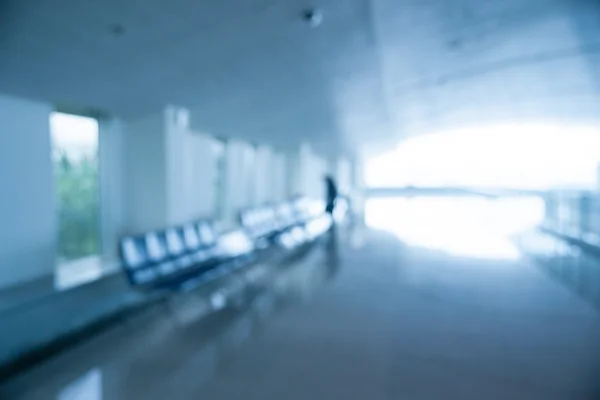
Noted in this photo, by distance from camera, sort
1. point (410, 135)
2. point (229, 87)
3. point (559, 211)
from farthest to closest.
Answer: point (410, 135)
point (559, 211)
point (229, 87)

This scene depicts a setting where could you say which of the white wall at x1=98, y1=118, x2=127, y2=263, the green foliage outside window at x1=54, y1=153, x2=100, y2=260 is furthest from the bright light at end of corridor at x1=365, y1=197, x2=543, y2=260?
the green foliage outside window at x1=54, y1=153, x2=100, y2=260

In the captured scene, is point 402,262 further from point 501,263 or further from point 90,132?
point 90,132

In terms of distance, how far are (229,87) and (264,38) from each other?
1590 mm

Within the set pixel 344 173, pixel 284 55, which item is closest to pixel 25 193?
pixel 284 55

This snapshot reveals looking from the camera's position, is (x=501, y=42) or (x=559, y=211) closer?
(x=501, y=42)

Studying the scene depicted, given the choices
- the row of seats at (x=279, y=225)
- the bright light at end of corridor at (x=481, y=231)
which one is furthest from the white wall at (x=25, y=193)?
the bright light at end of corridor at (x=481, y=231)

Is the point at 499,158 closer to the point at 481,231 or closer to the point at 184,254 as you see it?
the point at 481,231

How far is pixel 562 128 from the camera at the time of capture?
1352 cm

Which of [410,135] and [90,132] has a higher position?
[410,135]

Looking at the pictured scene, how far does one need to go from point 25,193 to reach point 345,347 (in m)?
4.05

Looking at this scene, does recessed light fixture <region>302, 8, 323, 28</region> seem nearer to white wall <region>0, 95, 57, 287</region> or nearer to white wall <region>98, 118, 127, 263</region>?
white wall <region>0, 95, 57, 287</region>

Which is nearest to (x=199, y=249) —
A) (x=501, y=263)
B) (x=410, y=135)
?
(x=501, y=263)

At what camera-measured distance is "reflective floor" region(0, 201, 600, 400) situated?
2.00m

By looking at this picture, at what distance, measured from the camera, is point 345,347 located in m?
2.50
